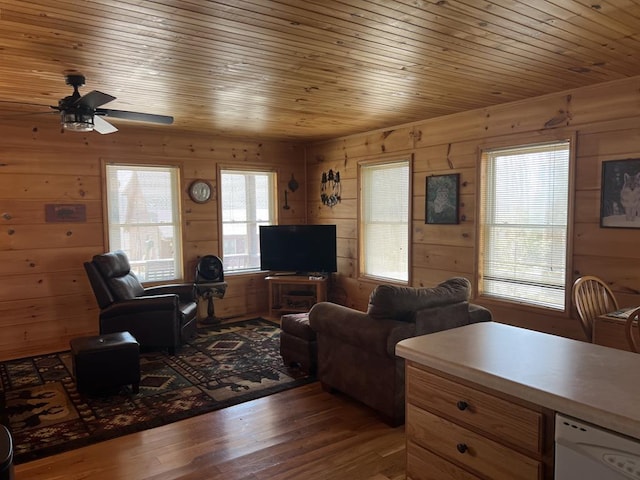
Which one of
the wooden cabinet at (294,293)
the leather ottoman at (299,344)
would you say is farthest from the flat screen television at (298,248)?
the leather ottoman at (299,344)

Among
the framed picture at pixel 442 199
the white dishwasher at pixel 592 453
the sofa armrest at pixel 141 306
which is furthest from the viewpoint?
the framed picture at pixel 442 199

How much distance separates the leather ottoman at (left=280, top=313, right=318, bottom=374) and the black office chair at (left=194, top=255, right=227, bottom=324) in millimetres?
1771

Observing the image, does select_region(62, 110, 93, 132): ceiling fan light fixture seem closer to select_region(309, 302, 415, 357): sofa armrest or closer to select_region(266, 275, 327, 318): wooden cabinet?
select_region(309, 302, 415, 357): sofa armrest

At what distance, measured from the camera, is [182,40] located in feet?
8.84

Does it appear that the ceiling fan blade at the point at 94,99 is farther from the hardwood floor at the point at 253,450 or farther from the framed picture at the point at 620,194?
the framed picture at the point at 620,194

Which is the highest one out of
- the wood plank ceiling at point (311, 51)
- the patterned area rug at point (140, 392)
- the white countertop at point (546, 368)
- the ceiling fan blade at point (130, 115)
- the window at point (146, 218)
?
the wood plank ceiling at point (311, 51)

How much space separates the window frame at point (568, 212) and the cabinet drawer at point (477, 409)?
9.24 ft

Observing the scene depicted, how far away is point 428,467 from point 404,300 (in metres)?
1.39

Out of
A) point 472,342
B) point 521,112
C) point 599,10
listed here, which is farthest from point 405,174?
point 472,342

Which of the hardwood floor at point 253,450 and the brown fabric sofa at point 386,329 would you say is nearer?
the hardwood floor at point 253,450

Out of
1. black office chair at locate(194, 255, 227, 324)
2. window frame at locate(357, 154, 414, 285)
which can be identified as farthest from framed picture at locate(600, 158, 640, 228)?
black office chair at locate(194, 255, 227, 324)

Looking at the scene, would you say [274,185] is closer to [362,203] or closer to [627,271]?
[362,203]

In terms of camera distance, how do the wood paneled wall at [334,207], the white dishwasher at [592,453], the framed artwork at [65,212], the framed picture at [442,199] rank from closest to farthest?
the white dishwasher at [592,453] → the wood paneled wall at [334,207] → the framed picture at [442,199] → the framed artwork at [65,212]

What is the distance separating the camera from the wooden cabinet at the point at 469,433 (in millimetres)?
1409
